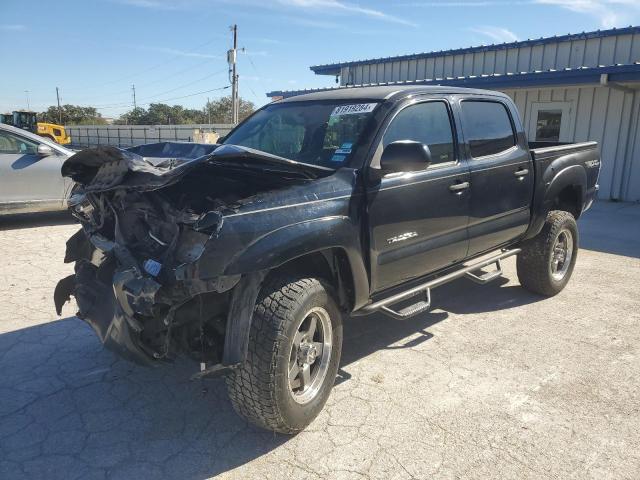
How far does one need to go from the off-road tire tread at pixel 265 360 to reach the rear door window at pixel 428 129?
1337 mm

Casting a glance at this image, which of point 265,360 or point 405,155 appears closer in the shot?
point 265,360

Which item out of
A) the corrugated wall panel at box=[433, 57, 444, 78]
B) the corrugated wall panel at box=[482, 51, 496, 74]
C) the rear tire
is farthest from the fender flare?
the corrugated wall panel at box=[433, 57, 444, 78]

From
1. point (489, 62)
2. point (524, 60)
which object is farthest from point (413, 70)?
point (524, 60)

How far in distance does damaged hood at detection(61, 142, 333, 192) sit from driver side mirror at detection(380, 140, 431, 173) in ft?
1.44

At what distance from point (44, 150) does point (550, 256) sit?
738cm

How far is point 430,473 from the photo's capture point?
2.68 m

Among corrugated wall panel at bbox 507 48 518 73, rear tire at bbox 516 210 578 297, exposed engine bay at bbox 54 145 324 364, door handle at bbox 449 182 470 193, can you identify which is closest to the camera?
exposed engine bay at bbox 54 145 324 364

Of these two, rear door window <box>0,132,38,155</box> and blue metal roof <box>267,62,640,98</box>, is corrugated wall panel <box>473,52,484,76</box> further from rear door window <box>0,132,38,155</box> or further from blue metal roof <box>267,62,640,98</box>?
rear door window <box>0,132,38,155</box>

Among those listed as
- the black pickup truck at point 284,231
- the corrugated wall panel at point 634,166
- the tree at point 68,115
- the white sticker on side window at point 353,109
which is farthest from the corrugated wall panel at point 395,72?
the tree at point 68,115

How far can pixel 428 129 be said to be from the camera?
12.9 ft

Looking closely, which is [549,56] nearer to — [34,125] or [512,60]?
[512,60]

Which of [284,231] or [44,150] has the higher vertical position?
[44,150]

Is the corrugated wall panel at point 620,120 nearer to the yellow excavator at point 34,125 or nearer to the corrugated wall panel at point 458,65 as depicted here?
the corrugated wall panel at point 458,65

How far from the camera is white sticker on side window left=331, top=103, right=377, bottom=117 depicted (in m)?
3.66
